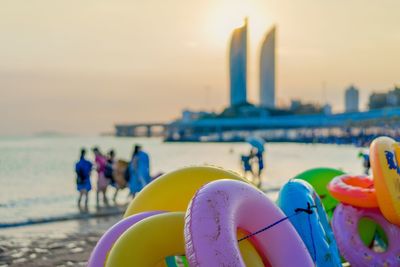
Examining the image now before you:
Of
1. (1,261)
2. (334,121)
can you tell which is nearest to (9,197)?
(1,261)

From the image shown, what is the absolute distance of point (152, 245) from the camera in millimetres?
4180

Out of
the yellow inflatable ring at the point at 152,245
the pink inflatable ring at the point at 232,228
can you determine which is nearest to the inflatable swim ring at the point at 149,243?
the yellow inflatable ring at the point at 152,245

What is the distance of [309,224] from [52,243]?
4.71m

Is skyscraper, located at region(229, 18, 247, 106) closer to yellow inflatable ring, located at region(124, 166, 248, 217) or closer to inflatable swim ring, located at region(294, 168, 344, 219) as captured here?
inflatable swim ring, located at region(294, 168, 344, 219)

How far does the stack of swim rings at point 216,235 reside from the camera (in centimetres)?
365

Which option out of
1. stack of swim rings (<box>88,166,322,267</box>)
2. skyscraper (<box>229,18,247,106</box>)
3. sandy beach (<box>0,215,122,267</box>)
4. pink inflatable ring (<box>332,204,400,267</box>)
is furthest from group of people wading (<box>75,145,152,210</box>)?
skyscraper (<box>229,18,247,106</box>)

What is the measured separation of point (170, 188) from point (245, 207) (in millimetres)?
1289

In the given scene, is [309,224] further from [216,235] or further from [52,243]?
[52,243]

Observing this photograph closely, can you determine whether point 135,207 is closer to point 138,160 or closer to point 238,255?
point 238,255

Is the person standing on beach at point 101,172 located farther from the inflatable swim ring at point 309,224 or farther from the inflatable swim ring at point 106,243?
the inflatable swim ring at point 106,243

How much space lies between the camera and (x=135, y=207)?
5.42m

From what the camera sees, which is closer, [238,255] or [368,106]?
[238,255]

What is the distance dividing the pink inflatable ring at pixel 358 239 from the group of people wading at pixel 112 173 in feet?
19.8

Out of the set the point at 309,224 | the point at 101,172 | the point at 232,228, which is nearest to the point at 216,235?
the point at 232,228
